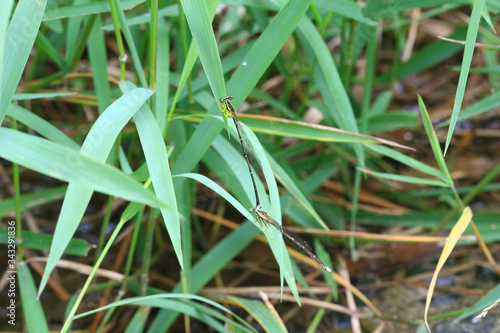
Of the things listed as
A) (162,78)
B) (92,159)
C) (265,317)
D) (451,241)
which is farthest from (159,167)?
(451,241)

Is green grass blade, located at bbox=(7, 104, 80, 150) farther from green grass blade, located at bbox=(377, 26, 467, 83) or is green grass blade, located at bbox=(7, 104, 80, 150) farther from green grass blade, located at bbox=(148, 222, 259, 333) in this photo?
green grass blade, located at bbox=(377, 26, 467, 83)

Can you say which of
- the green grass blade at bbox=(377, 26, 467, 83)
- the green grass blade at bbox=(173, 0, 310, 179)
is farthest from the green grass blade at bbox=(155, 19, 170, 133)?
the green grass blade at bbox=(377, 26, 467, 83)

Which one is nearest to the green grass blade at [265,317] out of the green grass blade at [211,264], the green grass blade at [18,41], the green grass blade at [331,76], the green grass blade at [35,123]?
the green grass blade at [211,264]

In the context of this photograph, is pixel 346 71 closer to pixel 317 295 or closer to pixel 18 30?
pixel 317 295

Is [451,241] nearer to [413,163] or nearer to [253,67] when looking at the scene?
[413,163]

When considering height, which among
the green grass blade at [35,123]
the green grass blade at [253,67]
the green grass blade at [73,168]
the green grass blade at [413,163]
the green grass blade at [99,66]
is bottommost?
the green grass blade at [413,163]

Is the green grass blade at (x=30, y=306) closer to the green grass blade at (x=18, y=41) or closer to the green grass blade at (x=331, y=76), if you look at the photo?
the green grass blade at (x=18, y=41)
